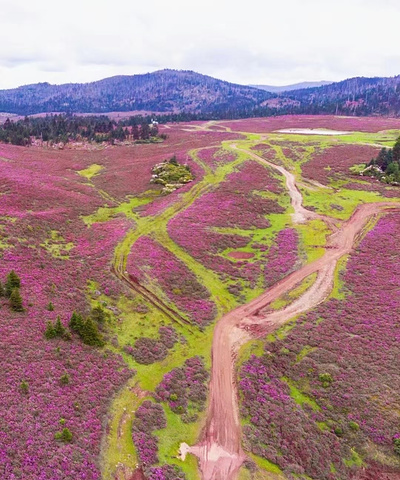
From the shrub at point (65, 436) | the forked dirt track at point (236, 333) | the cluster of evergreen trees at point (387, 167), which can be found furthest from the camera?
the cluster of evergreen trees at point (387, 167)

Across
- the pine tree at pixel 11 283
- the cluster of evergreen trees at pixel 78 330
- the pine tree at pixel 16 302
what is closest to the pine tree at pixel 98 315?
the cluster of evergreen trees at pixel 78 330

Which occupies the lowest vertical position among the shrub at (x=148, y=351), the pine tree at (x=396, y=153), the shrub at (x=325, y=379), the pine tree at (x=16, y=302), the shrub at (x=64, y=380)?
the shrub at (x=325, y=379)

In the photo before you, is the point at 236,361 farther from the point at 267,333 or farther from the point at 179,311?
the point at 179,311

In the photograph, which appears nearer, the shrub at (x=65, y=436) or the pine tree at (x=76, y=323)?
the shrub at (x=65, y=436)

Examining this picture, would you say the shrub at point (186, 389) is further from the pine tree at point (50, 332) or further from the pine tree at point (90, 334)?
the pine tree at point (50, 332)

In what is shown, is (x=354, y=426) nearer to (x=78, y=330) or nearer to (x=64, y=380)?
(x=64, y=380)

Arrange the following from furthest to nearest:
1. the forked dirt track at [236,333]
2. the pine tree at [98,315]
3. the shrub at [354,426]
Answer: the pine tree at [98,315], the shrub at [354,426], the forked dirt track at [236,333]
